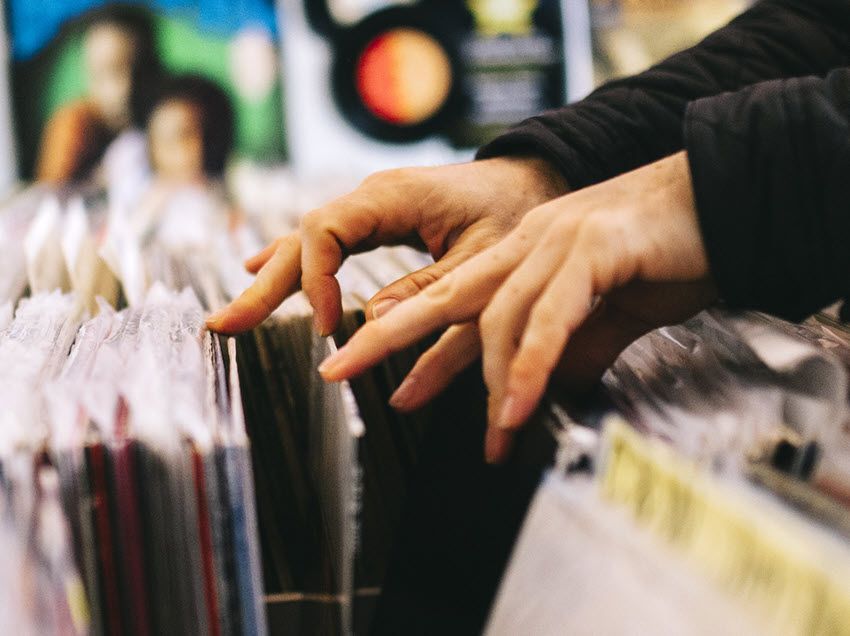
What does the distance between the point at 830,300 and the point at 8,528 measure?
64 centimetres

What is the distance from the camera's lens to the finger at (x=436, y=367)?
2.57ft

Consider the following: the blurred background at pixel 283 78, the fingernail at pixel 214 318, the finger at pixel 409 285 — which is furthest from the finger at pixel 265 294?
the blurred background at pixel 283 78

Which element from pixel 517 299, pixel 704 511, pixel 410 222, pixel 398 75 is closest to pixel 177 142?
pixel 398 75

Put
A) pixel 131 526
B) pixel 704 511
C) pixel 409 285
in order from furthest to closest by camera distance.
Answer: pixel 409 285, pixel 131 526, pixel 704 511

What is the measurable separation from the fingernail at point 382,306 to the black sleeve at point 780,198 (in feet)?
1.09

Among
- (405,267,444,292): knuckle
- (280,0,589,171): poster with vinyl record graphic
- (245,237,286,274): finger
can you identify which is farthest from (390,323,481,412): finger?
(280,0,589,171): poster with vinyl record graphic

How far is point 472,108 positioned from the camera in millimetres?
2219

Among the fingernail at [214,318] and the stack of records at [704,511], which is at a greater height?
the fingernail at [214,318]

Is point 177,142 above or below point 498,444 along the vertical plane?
above

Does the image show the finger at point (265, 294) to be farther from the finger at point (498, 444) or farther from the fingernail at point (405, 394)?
the finger at point (498, 444)

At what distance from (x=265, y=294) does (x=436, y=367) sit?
239 millimetres

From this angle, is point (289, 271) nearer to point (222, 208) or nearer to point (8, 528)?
point (8, 528)

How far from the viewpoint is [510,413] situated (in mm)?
657

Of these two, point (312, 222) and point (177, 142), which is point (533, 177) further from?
point (177, 142)
